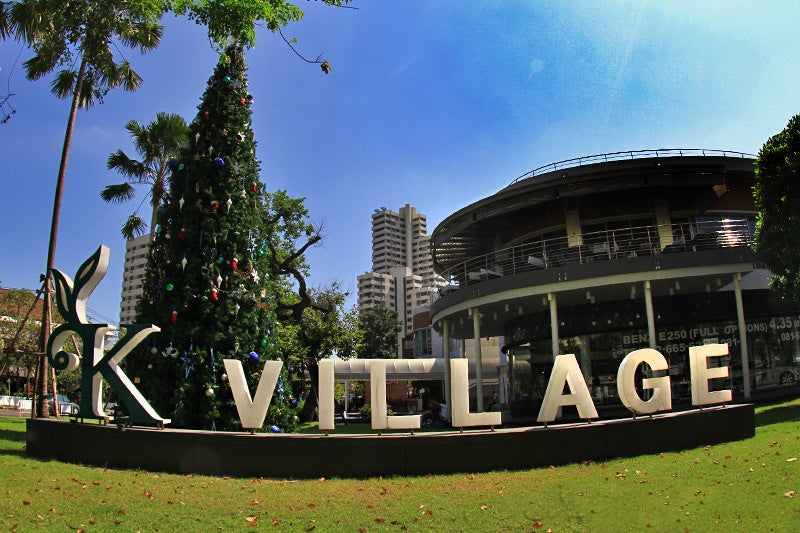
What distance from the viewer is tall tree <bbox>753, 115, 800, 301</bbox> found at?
16812mm

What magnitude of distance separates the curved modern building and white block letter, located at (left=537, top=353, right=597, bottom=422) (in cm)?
955

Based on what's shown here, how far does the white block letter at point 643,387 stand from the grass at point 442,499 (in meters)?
1.30

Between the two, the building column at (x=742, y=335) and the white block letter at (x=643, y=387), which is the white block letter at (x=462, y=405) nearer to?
the white block letter at (x=643, y=387)

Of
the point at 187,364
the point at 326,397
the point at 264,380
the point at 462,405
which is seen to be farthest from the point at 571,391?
the point at 187,364

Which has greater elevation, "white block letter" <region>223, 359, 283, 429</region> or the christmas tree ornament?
the christmas tree ornament

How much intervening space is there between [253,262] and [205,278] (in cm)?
112

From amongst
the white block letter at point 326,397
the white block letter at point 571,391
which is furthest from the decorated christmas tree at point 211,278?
the white block letter at point 571,391

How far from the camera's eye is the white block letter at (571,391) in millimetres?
10602

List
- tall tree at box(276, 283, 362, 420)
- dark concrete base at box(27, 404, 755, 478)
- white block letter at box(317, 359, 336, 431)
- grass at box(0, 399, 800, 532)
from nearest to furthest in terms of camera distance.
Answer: grass at box(0, 399, 800, 532) < dark concrete base at box(27, 404, 755, 478) < white block letter at box(317, 359, 336, 431) < tall tree at box(276, 283, 362, 420)

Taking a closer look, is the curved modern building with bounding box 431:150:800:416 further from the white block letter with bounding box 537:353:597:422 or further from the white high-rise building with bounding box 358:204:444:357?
the white high-rise building with bounding box 358:204:444:357

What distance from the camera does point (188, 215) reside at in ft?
42.3

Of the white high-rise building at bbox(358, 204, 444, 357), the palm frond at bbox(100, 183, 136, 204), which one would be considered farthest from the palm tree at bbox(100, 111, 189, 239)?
the white high-rise building at bbox(358, 204, 444, 357)

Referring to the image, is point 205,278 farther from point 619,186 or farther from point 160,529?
point 619,186

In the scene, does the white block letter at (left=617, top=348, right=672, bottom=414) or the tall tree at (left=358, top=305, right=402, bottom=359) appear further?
the tall tree at (left=358, top=305, right=402, bottom=359)
